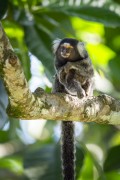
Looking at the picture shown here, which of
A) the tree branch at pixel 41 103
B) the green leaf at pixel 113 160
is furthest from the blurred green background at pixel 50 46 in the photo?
the tree branch at pixel 41 103

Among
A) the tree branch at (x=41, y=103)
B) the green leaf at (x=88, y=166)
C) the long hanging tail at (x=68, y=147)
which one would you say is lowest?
the green leaf at (x=88, y=166)

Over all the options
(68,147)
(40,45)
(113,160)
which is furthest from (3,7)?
(113,160)

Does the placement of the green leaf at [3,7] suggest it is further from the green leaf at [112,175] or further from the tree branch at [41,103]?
the green leaf at [112,175]

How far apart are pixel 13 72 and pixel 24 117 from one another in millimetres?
311

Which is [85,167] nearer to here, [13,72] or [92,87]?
[92,87]

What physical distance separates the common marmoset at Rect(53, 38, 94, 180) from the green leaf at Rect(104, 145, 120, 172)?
0.46m

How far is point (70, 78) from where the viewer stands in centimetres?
262

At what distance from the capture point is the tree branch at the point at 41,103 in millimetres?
1754

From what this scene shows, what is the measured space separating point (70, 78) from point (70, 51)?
182mm

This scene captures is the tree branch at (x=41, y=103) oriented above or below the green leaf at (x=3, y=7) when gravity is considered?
below

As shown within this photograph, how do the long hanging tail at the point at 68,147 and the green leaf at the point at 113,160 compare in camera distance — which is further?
the green leaf at the point at 113,160

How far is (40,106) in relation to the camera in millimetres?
2014

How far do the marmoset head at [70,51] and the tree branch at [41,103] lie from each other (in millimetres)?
Result: 519

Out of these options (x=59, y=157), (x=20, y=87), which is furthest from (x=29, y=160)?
(x=20, y=87)
